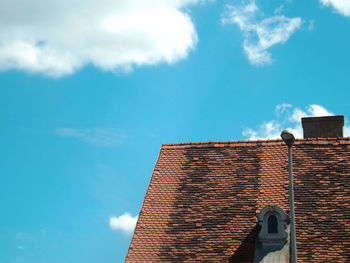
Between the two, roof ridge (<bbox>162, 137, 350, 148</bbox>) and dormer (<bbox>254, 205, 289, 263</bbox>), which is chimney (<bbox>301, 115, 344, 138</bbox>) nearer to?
roof ridge (<bbox>162, 137, 350, 148</bbox>)

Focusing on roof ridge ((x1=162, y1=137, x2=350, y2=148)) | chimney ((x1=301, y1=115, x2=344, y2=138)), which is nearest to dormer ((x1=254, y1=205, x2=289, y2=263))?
roof ridge ((x1=162, y1=137, x2=350, y2=148))

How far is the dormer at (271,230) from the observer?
693 inches

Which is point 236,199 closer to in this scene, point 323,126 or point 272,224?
point 272,224

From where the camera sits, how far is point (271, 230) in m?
17.9

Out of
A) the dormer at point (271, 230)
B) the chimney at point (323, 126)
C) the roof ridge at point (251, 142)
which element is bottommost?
the dormer at point (271, 230)

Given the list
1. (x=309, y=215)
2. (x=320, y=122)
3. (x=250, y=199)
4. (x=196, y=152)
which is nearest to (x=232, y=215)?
(x=250, y=199)

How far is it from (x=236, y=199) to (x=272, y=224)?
6.11ft

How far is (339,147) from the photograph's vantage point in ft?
68.2

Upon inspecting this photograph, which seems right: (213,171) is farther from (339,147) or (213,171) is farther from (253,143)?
(339,147)

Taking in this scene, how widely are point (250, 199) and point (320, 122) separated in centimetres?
563

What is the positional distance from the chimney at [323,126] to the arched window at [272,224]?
20.1 feet

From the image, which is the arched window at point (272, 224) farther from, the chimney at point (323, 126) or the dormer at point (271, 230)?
the chimney at point (323, 126)

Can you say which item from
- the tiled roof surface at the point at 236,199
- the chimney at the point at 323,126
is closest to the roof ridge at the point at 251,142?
the tiled roof surface at the point at 236,199

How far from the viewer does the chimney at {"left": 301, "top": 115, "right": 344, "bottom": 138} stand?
22.5 metres
